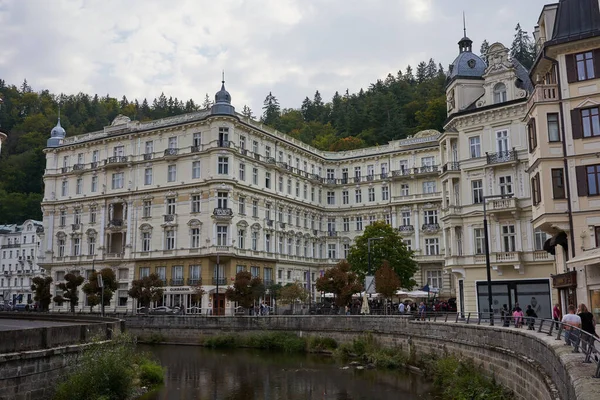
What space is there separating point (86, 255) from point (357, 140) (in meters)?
48.9

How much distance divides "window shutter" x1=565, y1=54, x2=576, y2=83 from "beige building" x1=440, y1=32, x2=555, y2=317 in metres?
10.8

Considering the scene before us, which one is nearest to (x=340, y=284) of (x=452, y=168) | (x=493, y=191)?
(x=452, y=168)

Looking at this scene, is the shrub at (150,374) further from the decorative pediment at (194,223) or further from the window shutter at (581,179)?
the decorative pediment at (194,223)

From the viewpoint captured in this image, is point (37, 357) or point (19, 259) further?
point (19, 259)

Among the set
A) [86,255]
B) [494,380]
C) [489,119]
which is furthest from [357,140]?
[494,380]

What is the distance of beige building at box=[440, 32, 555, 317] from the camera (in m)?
41.0

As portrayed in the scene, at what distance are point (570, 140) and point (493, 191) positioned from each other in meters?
12.7

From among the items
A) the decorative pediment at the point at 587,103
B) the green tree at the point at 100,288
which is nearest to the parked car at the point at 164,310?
the green tree at the point at 100,288

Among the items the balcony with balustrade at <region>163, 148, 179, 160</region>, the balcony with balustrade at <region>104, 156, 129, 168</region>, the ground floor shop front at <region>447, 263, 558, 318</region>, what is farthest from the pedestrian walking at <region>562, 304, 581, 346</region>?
the balcony with balustrade at <region>104, 156, 129, 168</region>

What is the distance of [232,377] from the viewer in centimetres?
3369

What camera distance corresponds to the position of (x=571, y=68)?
31.3m

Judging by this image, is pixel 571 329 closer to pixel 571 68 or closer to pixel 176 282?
pixel 571 68

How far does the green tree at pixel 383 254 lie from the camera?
60.1 meters

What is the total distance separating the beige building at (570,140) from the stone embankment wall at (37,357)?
2296 centimetres
